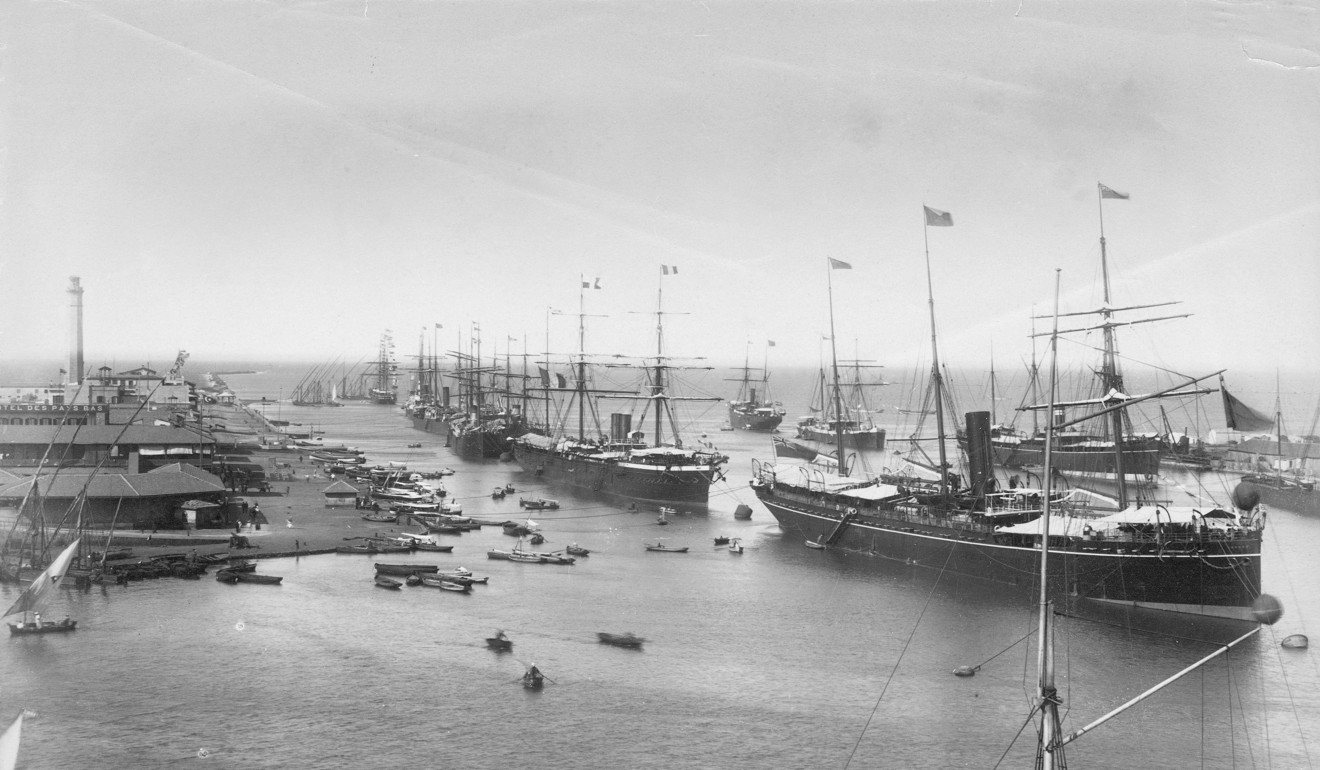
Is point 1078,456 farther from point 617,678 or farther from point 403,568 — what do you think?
point 617,678

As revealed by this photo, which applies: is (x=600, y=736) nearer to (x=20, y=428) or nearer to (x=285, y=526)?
(x=285, y=526)

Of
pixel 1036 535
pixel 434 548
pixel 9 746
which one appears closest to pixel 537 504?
pixel 434 548

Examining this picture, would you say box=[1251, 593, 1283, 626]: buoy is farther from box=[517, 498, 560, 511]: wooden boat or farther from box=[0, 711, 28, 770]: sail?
box=[517, 498, 560, 511]: wooden boat

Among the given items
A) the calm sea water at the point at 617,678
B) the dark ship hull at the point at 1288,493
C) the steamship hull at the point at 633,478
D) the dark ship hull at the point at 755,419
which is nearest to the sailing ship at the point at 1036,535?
the calm sea water at the point at 617,678

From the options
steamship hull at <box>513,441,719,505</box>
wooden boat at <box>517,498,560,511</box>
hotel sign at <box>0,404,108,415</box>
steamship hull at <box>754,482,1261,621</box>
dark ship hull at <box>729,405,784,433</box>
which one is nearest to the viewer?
steamship hull at <box>754,482,1261,621</box>

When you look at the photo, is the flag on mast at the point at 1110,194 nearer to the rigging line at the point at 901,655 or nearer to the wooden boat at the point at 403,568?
the rigging line at the point at 901,655

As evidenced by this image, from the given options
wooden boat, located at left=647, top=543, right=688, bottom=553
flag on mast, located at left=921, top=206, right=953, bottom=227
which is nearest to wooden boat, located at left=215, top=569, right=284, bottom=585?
wooden boat, located at left=647, top=543, right=688, bottom=553
